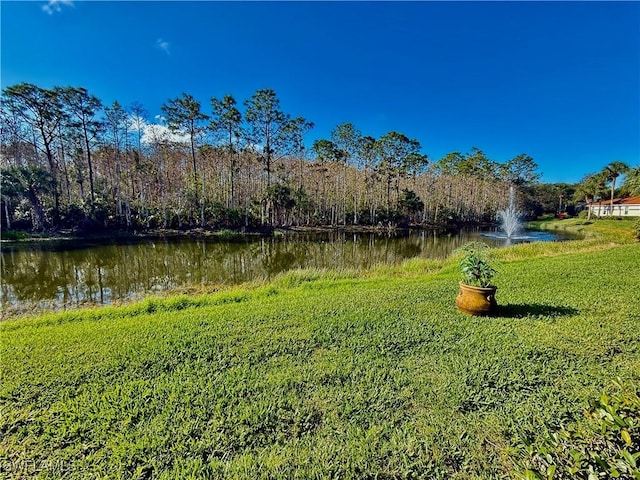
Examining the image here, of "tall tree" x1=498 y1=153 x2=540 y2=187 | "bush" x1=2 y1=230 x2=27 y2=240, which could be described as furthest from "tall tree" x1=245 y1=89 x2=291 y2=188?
"tall tree" x1=498 y1=153 x2=540 y2=187

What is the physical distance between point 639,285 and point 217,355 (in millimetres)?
9068

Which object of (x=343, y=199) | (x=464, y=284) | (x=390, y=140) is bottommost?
(x=464, y=284)

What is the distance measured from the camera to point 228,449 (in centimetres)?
232

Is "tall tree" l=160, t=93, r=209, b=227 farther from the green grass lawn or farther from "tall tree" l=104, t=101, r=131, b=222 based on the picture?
the green grass lawn

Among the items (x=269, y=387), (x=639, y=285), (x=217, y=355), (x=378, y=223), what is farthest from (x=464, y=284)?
(x=378, y=223)

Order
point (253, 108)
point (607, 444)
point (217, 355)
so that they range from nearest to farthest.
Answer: point (607, 444)
point (217, 355)
point (253, 108)

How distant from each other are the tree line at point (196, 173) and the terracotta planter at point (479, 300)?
24.5 metres

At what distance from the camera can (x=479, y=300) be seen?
5.04m

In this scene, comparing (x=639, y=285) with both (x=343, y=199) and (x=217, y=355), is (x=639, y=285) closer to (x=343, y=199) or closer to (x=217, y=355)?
(x=217, y=355)

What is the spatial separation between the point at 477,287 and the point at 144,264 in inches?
501

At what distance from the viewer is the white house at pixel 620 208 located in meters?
40.6

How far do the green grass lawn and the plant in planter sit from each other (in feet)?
1.03

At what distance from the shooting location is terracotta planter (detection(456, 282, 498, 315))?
502 cm

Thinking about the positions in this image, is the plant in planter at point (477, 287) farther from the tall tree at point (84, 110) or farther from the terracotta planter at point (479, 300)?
the tall tree at point (84, 110)
